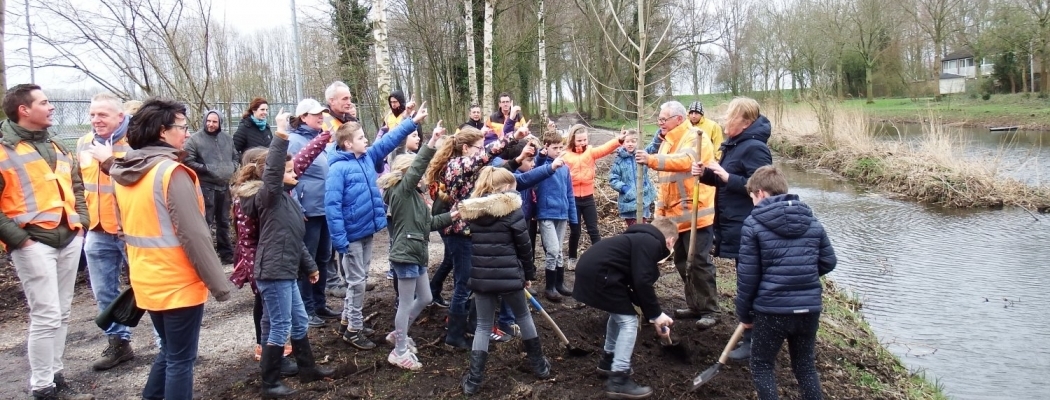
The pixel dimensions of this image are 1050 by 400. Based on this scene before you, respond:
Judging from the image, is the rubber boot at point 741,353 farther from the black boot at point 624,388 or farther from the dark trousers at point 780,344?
the black boot at point 624,388

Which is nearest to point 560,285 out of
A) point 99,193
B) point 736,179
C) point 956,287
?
point 736,179

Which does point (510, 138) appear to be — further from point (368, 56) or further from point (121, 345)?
point (368, 56)

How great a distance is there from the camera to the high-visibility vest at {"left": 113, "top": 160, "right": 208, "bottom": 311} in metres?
3.08

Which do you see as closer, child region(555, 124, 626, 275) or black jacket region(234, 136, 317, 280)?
black jacket region(234, 136, 317, 280)

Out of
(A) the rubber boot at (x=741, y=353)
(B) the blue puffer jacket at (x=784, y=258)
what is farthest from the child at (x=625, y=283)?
(A) the rubber boot at (x=741, y=353)

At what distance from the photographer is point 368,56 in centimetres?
2166

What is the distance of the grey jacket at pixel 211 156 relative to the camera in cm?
714

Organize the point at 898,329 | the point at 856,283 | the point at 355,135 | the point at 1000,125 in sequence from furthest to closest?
the point at 1000,125, the point at 856,283, the point at 898,329, the point at 355,135

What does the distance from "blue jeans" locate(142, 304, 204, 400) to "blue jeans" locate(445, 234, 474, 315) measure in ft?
6.32

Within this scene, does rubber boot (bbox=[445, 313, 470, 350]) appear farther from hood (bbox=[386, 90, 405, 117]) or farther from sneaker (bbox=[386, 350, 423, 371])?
hood (bbox=[386, 90, 405, 117])

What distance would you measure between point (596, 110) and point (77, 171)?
120 feet

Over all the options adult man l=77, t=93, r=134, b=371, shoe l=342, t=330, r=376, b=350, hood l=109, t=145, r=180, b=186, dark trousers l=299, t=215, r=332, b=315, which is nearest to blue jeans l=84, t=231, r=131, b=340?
adult man l=77, t=93, r=134, b=371

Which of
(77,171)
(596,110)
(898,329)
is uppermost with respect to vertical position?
(596,110)

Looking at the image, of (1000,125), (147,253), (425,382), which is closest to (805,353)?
(425,382)
